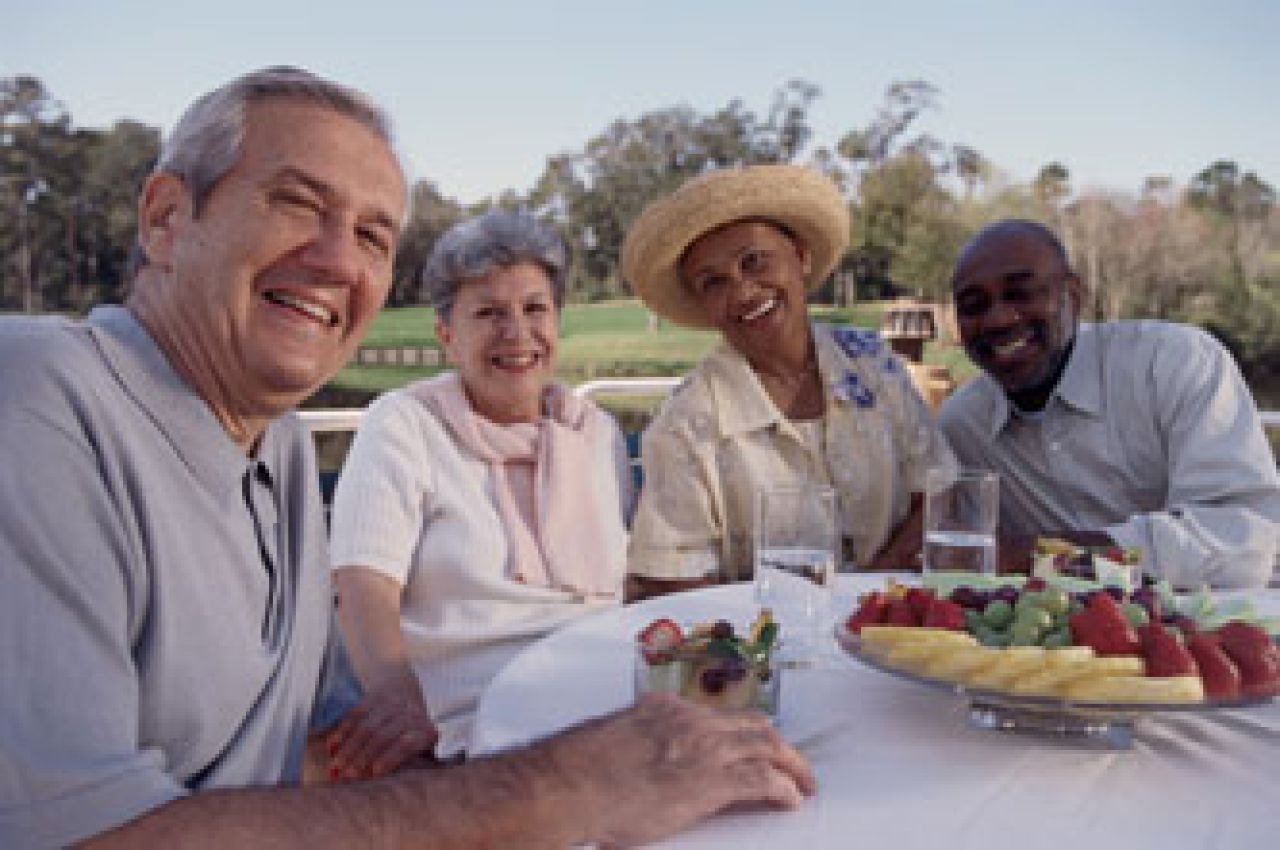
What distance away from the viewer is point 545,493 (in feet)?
8.05

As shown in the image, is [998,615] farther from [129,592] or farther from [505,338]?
[505,338]

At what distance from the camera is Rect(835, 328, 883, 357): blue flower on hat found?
118 inches

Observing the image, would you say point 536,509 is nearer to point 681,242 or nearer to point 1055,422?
point 681,242

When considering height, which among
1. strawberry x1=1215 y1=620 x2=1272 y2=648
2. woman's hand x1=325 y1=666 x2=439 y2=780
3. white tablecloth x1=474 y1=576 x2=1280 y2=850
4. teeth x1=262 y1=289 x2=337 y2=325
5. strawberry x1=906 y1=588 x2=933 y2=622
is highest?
teeth x1=262 y1=289 x2=337 y2=325

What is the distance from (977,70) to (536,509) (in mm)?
29917

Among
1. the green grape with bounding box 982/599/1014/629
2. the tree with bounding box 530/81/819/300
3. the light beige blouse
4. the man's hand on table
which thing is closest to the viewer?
the man's hand on table

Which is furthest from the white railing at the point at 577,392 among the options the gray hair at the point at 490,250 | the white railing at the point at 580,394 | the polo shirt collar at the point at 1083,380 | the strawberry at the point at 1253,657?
the strawberry at the point at 1253,657

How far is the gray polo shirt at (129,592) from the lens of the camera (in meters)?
0.94

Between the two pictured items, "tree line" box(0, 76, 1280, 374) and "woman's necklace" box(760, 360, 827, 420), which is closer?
"woman's necklace" box(760, 360, 827, 420)

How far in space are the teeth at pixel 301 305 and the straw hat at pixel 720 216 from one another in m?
1.50

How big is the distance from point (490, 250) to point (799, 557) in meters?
1.18

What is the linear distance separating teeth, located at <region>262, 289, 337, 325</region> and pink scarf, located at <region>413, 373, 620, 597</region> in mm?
1005

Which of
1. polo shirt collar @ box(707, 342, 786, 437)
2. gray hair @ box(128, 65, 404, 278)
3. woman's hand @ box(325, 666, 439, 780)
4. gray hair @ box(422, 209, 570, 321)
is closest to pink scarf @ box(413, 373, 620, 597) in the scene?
gray hair @ box(422, 209, 570, 321)

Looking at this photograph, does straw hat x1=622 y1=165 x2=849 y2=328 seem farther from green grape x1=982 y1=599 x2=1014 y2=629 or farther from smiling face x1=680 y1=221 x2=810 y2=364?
green grape x1=982 y1=599 x2=1014 y2=629
